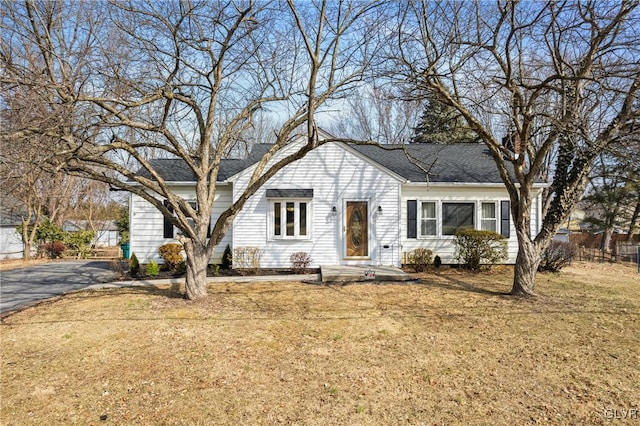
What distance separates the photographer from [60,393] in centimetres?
393

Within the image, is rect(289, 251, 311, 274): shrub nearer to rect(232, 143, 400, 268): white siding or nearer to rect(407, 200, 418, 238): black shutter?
rect(232, 143, 400, 268): white siding

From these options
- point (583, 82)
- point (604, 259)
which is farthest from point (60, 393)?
point (604, 259)

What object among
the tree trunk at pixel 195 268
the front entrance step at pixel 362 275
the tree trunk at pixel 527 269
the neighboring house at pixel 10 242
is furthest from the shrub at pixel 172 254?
the neighboring house at pixel 10 242

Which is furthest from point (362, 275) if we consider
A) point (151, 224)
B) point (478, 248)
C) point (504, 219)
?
point (151, 224)

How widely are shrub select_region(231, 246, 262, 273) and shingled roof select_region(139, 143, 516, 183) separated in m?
2.86

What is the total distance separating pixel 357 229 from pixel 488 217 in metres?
5.01

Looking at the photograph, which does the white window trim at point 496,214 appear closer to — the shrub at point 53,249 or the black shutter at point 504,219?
the black shutter at point 504,219

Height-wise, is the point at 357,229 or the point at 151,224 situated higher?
the point at 151,224

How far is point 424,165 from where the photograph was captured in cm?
1377

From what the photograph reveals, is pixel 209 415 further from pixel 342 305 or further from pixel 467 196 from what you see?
pixel 467 196

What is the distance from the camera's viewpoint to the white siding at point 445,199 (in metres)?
12.9

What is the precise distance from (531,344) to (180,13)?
28.0 ft

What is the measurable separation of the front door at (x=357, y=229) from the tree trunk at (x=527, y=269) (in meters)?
4.94

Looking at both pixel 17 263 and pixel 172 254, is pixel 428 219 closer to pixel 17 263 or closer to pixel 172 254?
pixel 172 254
